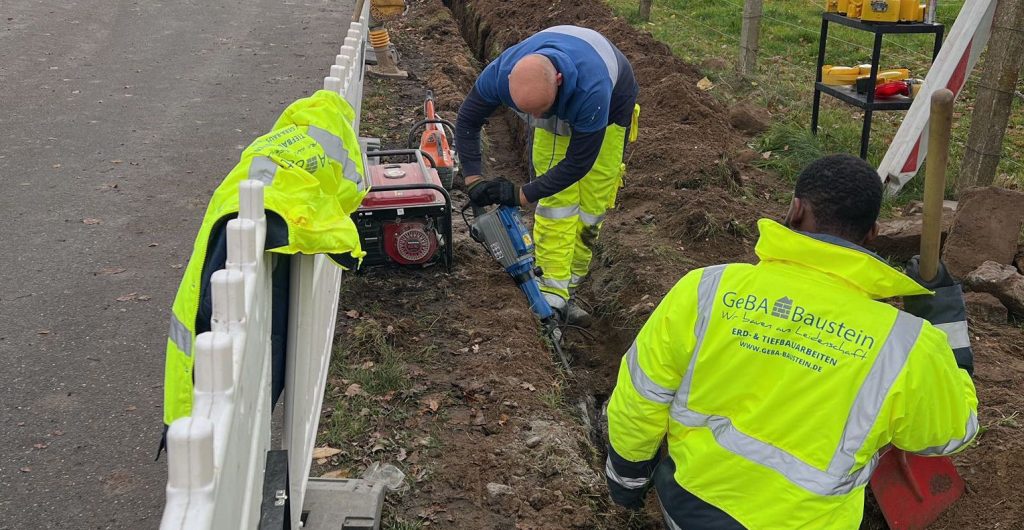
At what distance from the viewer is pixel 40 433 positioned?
417 centimetres

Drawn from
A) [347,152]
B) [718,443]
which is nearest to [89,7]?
[347,152]

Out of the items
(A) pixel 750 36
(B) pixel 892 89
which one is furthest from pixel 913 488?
(A) pixel 750 36

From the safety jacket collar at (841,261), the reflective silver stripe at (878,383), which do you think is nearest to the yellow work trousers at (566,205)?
the safety jacket collar at (841,261)

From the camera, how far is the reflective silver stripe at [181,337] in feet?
Answer: 9.14

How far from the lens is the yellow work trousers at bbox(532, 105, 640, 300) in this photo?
552cm

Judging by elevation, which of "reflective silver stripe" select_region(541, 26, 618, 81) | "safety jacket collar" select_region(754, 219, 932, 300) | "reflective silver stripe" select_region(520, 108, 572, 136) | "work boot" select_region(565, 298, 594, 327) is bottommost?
"work boot" select_region(565, 298, 594, 327)

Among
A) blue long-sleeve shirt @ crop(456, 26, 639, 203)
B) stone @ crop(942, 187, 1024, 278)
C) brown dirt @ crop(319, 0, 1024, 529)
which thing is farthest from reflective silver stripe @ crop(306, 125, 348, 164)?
stone @ crop(942, 187, 1024, 278)

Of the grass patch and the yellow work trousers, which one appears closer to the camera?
the yellow work trousers

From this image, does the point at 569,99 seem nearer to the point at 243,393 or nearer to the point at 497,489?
the point at 497,489

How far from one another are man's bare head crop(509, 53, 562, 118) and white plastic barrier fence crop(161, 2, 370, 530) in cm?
151

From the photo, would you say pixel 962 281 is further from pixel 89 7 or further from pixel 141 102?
pixel 89 7

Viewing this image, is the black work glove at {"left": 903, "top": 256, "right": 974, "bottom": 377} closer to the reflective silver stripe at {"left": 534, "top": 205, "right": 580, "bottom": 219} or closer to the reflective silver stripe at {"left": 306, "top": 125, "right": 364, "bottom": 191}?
the reflective silver stripe at {"left": 306, "top": 125, "right": 364, "bottom": 191}

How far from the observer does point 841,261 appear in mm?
2371

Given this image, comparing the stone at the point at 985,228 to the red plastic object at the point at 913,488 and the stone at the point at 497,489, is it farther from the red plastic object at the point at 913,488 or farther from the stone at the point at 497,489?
the stone at the point at 497,489
